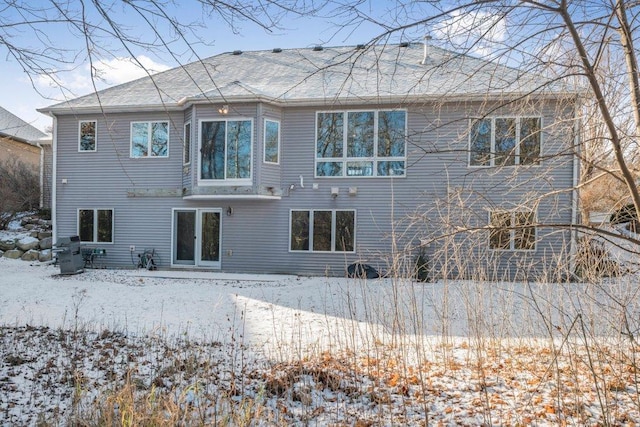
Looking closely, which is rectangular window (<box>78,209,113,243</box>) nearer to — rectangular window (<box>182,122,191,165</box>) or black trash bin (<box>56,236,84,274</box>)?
black trash bin (<box>56,236,84,274</box>)

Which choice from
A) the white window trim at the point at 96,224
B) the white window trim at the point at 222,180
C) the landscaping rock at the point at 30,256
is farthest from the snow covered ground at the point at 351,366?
the landscaping rock at the point at 30,256

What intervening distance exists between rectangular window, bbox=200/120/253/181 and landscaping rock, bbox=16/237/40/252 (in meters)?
6.96

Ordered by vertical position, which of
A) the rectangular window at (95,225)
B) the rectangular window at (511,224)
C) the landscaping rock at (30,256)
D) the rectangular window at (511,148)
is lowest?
the landscaping rock at (30,256)

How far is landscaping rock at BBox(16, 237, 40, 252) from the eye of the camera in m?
14.9

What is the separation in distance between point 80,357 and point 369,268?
800cm

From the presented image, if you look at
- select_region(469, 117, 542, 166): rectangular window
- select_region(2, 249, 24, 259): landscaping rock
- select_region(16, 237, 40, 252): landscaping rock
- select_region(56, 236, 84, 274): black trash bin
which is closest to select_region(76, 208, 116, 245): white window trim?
select_region(56, 236, 84, 274): black trash bin

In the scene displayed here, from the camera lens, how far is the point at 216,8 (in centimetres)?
311

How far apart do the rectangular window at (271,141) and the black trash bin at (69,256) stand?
5.92 meters

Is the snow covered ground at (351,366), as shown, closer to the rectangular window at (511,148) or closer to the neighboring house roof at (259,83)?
the rectangular window at (511,148)

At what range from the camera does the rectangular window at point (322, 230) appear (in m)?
12.6

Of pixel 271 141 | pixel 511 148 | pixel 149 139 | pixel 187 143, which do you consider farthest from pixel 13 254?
pixel 511 148

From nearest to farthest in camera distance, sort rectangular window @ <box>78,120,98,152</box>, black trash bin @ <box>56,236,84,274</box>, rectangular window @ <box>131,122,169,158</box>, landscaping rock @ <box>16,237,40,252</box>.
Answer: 1. black trash bin @ <box>56,236,84,274</box>
2. rectangular window @ <box>131,122,169,158</box>
3. rectangular window @ <box>78,120,98,152</box>
4. landscaping rock @ <box>16,237,40,252</box>

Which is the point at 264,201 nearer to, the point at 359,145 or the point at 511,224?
the point at 359,145

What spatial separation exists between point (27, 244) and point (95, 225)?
3.07 metres
